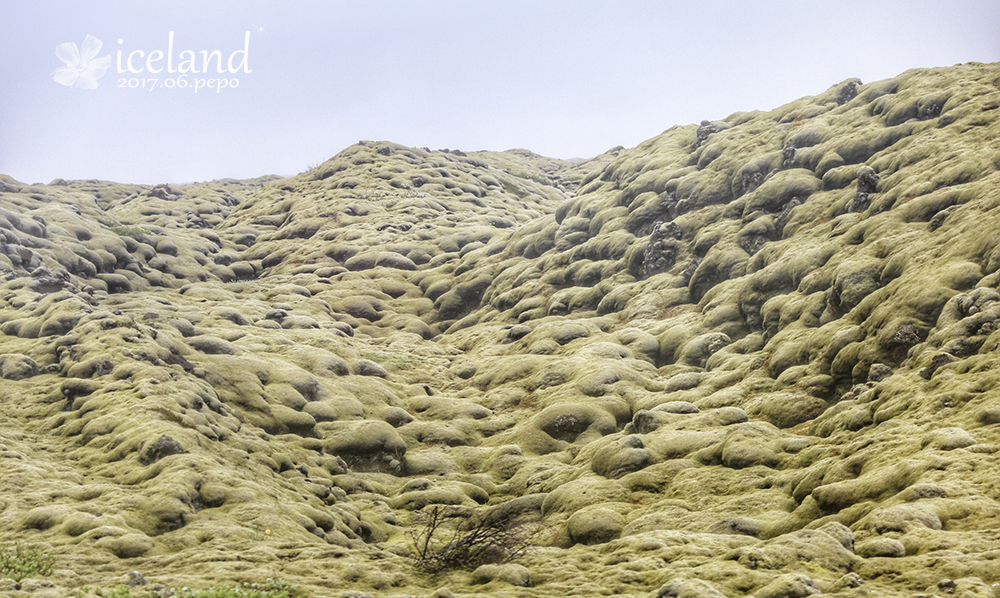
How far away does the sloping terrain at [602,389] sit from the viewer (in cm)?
1691

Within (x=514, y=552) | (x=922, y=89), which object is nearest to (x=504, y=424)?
(x=514, y=552)

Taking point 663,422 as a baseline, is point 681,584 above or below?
below

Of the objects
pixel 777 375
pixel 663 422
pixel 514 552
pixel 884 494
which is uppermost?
pixel 777 375

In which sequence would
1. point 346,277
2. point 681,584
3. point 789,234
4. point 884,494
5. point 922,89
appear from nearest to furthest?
1. point 681,584
2. point 884,494
3. point 789,234
4. point 922,89
5. point 346,277

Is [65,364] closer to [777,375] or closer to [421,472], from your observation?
[421,472]

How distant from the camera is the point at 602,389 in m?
38.5

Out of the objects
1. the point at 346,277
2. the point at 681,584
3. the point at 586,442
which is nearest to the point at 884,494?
the point at 681,584

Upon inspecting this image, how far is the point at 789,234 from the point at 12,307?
48801 millimetres

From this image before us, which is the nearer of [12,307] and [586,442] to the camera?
[586,442]

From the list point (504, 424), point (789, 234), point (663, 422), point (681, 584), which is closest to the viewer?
point (681, 584)

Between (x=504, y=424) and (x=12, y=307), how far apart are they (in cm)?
2954

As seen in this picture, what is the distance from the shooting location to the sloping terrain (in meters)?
16.9

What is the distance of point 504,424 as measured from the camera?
39188 mm

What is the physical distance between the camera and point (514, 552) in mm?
18703
